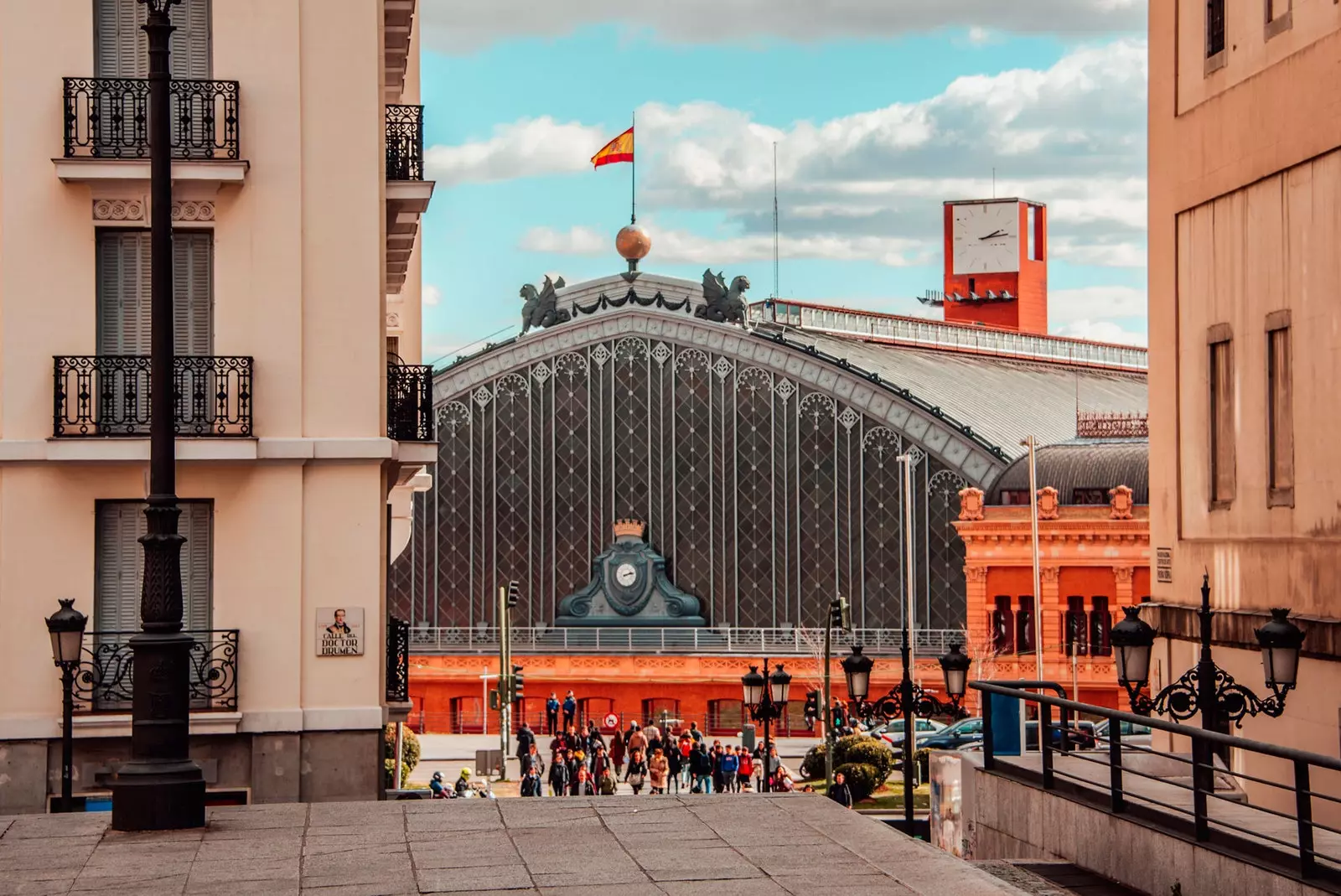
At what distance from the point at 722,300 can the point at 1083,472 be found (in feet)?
42.7

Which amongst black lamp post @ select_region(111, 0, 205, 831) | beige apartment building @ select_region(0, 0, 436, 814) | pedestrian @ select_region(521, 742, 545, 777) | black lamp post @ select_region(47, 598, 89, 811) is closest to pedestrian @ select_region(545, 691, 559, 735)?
pedestrian @ select_region(521, 742, 545, 777)

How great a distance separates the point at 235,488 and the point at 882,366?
52627 millimetres

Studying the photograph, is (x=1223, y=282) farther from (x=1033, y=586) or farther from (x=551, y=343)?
(x=551, y=343)

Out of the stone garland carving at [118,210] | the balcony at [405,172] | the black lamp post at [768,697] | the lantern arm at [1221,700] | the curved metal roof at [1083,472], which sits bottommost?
the black lamp post at [768,697]

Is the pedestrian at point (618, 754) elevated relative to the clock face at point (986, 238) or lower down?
lower down

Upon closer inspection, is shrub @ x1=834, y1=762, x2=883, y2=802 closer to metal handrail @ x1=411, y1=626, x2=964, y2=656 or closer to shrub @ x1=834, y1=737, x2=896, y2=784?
shrub @ x1=834, y1=737, x2=896, y2=784

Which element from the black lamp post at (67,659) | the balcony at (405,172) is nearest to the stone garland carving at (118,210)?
the balcony at (405,172)

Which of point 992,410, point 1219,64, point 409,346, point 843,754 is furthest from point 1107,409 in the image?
point 1219,64

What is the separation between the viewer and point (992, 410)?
72.1 metres

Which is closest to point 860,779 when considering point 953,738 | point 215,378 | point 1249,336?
point 953,738

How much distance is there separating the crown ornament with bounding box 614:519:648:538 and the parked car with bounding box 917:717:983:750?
18806 mm

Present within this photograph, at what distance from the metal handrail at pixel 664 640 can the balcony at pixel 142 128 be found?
44.8 meters

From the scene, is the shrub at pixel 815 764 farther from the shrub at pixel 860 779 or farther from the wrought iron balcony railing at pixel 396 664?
the wrought iron balcony railing at pixel 396 664

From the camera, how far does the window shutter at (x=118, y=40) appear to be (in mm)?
21375
